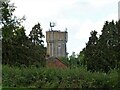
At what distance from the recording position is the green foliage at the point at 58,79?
19.3 metres

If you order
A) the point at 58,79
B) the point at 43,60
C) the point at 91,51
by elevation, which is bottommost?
the point at 58,79

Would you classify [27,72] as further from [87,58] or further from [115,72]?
[87,58]

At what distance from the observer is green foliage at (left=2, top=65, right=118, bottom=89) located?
19266mm

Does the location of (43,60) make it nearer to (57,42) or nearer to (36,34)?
(36,34)

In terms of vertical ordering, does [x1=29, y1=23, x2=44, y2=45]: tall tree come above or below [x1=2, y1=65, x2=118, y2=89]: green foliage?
above

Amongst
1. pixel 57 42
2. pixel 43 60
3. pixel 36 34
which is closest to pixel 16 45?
pixel 43 60

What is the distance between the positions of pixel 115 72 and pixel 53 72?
3467 mm

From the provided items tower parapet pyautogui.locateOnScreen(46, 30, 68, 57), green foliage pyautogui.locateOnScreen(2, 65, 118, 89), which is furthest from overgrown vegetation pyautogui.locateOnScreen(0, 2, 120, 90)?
tower parapet pyautogui.locateOnScreen(46, 30, 68, 57)

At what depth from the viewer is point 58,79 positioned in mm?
20203

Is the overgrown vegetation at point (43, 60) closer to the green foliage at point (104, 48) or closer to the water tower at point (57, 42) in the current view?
the green foliage at point (104, 48)

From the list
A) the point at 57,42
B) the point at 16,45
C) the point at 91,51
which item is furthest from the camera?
the point at 57,42

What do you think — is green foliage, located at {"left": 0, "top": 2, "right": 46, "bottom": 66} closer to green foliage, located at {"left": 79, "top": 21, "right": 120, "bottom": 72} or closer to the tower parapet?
green foliage, located at {"left": 79, "top": 21, "right": 120, "bottom": 72}

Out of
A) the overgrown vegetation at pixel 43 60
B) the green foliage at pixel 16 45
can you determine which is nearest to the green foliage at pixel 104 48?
the overgrown vegetation at pixel 43 60

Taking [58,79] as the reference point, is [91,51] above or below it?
above
